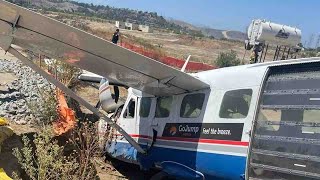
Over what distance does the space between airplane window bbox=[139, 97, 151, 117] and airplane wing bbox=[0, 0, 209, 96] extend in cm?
119

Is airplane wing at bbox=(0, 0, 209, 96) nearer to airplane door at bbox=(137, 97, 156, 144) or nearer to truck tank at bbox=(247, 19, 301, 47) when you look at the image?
airplane door at bbox=(137, 97, 156, 144)

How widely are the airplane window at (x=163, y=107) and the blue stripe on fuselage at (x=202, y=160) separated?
69 cm

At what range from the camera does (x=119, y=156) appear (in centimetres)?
1075

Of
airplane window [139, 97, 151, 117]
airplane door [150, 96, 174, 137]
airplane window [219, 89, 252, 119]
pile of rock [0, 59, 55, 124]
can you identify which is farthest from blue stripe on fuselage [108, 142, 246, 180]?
pile of rock [0, 59, 55, 124]

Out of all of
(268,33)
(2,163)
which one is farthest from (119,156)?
(268,33)

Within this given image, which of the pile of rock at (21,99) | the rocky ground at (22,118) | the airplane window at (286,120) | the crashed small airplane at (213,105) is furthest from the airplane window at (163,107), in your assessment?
the pile of rock at (21,99)

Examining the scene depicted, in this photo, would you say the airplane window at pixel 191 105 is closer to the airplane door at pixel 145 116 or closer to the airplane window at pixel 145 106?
the airplane door at pixel 145 116

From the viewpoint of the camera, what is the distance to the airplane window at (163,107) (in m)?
8.69

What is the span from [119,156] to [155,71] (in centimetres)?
401

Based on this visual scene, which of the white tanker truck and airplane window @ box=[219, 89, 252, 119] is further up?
the white tanker truck

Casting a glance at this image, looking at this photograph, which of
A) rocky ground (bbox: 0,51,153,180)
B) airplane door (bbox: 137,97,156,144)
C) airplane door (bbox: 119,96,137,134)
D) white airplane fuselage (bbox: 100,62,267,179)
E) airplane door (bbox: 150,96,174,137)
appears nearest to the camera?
white airplane fuselage (bbox: 100,62,267,179)

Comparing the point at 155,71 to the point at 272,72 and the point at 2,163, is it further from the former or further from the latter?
the point at 2,163

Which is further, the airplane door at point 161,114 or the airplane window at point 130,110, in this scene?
the airplane window at point 130,110

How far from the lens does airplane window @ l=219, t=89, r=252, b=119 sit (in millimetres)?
6711
